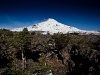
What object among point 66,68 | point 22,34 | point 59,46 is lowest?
point 66,68

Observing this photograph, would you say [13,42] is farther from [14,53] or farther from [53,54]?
[53,54]

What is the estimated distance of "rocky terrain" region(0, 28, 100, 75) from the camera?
97.8 ft

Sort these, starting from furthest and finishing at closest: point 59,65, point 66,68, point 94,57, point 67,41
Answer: point 67,41, point 59,65, point 66,68, point 94,57

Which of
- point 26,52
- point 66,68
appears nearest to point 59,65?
point 66,68

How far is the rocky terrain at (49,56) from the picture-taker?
29809 mm

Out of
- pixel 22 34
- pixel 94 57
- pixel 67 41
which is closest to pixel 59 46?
pixel 67 41

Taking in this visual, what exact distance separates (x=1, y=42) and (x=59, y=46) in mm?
24814

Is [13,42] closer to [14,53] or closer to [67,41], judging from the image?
[14,53]

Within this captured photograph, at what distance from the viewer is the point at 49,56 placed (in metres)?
54.3

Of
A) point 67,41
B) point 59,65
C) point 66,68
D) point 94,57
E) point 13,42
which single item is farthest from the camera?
point 67,41

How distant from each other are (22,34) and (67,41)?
21743 millimetres

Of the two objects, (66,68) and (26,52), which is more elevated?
(26,52)

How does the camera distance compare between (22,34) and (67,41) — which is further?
(67,41)

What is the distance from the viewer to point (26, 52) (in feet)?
166
